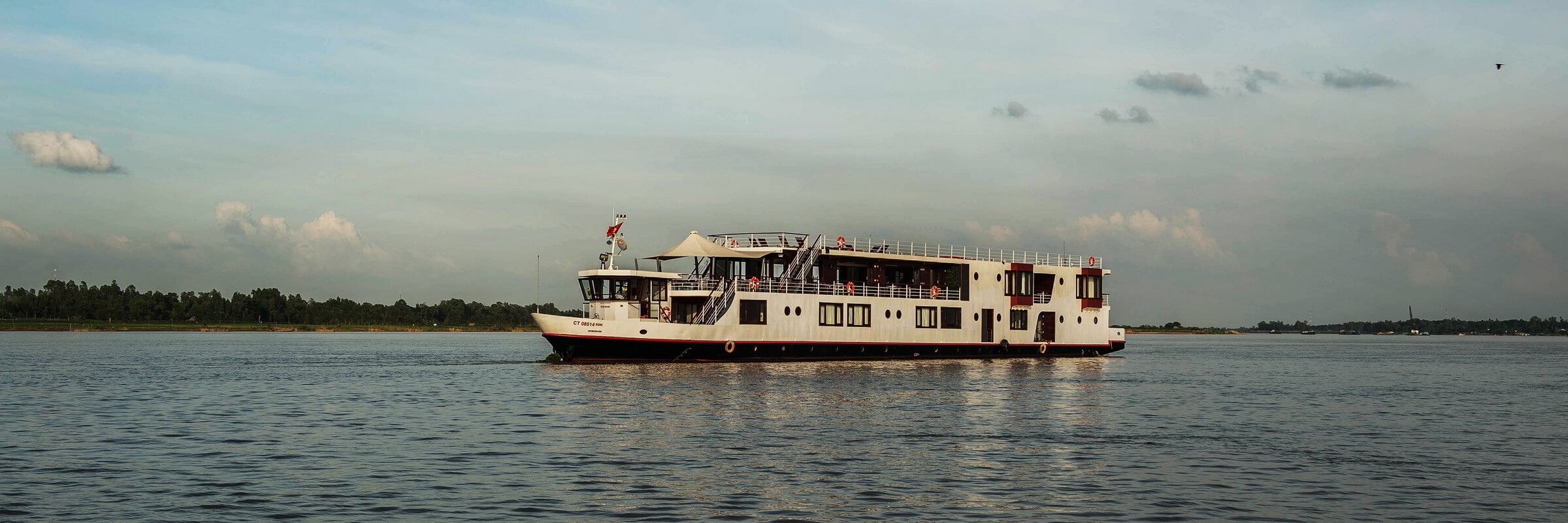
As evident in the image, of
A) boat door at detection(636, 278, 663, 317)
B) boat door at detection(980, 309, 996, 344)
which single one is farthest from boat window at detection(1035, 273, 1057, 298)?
boat door at detection(636, 278, 663, 317)

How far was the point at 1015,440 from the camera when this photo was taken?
2934cm

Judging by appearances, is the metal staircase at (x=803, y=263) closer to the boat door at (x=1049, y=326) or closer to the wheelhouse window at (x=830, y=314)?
the wheelhouse window at (x=830, y=314)

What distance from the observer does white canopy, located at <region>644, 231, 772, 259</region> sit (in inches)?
2483

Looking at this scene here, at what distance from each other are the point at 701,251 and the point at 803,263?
A: 6070 millimetres

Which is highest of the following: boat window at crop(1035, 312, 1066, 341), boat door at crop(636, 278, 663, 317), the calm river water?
boat door at crop(636, 278, 663, 317)

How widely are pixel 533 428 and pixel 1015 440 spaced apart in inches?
494

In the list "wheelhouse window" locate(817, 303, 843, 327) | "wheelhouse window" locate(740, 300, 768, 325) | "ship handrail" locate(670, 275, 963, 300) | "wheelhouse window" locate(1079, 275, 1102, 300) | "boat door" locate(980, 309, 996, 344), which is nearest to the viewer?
"wheelhouse window" locate(740, 300, 768, 325)

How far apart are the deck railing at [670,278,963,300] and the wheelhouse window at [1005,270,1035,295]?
409cm

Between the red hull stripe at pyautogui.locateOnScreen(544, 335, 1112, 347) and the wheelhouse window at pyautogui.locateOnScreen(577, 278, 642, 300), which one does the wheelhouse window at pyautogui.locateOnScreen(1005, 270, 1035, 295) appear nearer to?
the red hull stripe at pyautogui.locateOnScreen(544, 335, 1112, 347)

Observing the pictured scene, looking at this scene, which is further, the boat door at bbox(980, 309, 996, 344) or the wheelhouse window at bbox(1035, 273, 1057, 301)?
the wheelhouse window at bbox(1035, 273, 1057, 301)

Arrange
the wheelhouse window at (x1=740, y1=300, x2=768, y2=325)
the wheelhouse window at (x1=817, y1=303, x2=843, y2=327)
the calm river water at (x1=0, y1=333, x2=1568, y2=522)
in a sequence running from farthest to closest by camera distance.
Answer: the wheelhouse window at (x1=817, y1=303, x2=843, y2=327) → the wheelhouse window at (x1=740, y1=300, x2=768, y2=325) → the calm river water at (x1=0, y1=333, x2=1568, y2=522)

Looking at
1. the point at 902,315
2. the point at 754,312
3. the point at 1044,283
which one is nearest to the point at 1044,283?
the point at 1044,283

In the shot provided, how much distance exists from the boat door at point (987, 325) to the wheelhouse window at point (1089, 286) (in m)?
8.24

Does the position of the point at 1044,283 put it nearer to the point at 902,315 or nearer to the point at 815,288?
the point at 902,315
